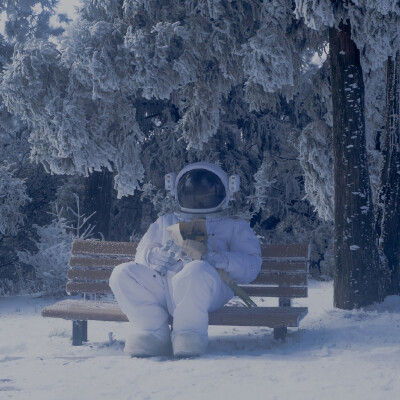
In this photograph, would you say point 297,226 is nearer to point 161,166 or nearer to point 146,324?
point 161,166

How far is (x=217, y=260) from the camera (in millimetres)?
5016

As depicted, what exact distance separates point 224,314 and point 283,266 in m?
0.89

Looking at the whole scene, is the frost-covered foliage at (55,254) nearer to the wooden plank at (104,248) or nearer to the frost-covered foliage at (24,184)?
the frost-covered foliage at (24,184)

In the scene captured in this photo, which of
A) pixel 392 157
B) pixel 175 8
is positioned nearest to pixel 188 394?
pixel 392 157

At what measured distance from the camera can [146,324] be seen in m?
4.80

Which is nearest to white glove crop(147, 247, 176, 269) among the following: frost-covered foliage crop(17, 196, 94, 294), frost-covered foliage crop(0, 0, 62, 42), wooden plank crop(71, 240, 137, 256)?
wooden plank crop(71, 240, 137, 256)

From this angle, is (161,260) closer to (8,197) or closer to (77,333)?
(77,333)

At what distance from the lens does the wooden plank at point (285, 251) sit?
5.54 m

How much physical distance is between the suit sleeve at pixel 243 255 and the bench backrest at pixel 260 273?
324 mm

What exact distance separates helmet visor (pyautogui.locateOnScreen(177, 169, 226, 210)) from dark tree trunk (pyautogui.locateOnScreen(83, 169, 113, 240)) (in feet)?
16.2

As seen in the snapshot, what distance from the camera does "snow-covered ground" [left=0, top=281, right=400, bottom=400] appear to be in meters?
3.70

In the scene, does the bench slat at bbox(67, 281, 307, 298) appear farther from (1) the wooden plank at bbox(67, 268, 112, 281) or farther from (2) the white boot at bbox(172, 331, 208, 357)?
(2) the white boot at bbox(172, 331, 208, 357)

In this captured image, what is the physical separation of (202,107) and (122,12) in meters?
1.59

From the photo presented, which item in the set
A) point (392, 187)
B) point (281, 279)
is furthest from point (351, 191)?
point (281, 279)
